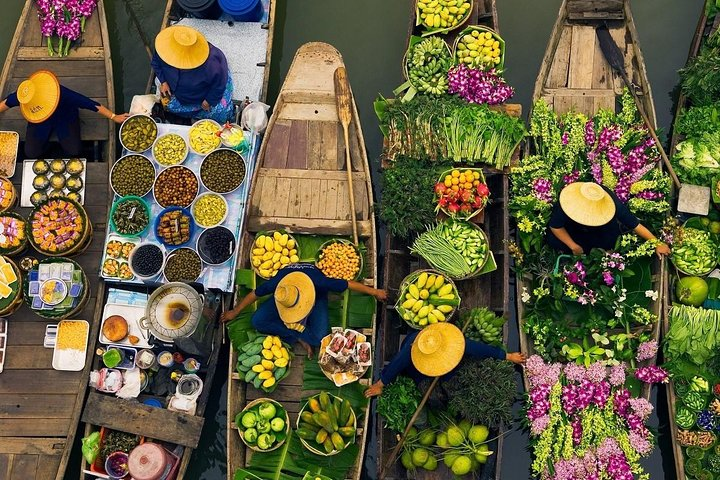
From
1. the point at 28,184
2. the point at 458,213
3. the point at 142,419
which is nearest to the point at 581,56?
the point at 458,213

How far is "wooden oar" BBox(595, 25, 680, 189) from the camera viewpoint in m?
5.91

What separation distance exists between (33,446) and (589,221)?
559 cm

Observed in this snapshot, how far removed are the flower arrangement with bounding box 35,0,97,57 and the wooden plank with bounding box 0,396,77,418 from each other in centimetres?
373

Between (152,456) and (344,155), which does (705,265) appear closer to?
(344,155)

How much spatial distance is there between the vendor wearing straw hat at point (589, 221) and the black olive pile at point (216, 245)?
10.1ft

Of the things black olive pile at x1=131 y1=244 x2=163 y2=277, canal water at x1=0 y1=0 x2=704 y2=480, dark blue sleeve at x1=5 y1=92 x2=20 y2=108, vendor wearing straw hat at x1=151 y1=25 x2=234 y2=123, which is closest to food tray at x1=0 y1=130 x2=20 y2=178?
dark blue sleeve at x1=5 y1=92 x2=20 y2=108

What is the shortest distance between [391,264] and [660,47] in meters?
4.50

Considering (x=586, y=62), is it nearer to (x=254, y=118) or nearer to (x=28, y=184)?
(x=254, y=118)

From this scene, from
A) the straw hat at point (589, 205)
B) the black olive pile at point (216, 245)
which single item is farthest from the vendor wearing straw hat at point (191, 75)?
the straw hat at point (589, 205)

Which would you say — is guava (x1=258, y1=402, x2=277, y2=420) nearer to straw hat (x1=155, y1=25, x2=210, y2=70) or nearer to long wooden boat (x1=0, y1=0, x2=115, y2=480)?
long wooden boat (x1=0, y1=0, x2=115, y2=480)

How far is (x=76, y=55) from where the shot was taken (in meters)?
6.53

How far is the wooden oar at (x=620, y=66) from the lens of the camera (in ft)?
19.4

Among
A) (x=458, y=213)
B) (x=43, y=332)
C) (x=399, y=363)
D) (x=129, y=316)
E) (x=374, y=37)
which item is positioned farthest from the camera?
(x=374, y=37)

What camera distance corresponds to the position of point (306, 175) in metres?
6.00
